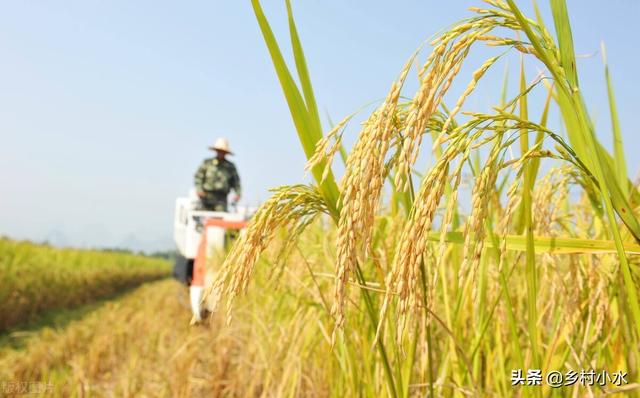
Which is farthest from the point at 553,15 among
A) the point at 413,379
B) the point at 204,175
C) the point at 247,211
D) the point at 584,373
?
the point at 204,175

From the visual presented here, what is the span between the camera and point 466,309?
5.12 ft

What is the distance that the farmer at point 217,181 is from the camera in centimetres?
825

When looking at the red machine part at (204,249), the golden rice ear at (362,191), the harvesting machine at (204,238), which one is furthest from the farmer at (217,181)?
the golden rice ear at (362,191)

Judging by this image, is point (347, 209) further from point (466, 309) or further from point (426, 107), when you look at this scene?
point (466, 309)

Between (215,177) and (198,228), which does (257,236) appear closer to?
(198,228)

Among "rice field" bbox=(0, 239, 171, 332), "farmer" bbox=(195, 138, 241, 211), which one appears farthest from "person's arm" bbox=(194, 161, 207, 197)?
"rice field" bbox=(0, 239, 171, 332)

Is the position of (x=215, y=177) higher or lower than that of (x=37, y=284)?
higher

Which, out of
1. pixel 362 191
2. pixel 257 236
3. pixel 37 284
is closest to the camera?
pixel 362 191

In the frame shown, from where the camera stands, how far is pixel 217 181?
8.34 metres

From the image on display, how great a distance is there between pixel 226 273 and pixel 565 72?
560 millimetres

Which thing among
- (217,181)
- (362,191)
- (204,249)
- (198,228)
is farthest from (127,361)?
(217,181)

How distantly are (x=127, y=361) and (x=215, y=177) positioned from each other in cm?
449

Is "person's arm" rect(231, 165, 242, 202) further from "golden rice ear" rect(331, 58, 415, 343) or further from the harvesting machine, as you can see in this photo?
"golden rice ear" rect(331, 58, 415, 343)

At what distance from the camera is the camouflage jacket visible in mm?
8320
